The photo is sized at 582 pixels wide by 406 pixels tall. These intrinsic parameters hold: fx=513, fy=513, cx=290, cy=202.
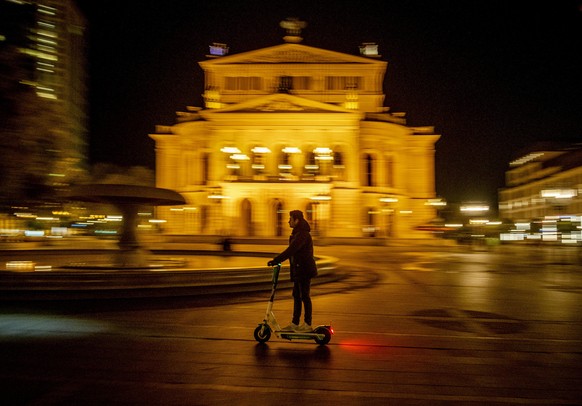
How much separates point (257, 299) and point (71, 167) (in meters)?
7.70

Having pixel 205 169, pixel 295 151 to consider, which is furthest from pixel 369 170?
pixel 205 169

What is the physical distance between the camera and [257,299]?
1125cm

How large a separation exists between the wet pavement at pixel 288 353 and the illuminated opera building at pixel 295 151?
101 feet

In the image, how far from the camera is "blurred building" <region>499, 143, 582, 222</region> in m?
65.4

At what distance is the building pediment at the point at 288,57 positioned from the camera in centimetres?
5100

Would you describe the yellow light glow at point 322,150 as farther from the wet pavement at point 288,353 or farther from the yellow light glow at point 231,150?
the wet pavement at point 288,353

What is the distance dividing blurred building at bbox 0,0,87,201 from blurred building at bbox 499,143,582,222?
175ft

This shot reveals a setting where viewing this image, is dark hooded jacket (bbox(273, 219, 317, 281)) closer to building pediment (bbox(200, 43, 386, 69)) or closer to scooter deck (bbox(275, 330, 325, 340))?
scooter deck (bbox(275, 330, 325, 340))

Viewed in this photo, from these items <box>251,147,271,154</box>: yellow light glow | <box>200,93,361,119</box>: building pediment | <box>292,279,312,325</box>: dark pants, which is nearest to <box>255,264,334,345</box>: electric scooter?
<box>292,279,312,325</box>: dark pants

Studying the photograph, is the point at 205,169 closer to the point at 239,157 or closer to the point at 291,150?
the point at 239,157

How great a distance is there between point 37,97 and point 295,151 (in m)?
33.5

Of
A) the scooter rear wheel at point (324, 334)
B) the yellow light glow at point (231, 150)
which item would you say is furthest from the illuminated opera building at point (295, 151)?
the scooter rear wheel at point (324, 334)

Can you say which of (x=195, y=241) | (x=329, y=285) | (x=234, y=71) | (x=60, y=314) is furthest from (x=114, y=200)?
(x=234, y=71)

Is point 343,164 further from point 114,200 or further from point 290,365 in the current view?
point 290,365
